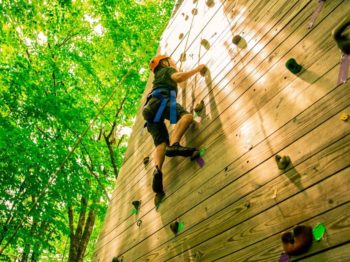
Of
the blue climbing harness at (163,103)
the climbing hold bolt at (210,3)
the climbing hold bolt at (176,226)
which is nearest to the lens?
the climbing hold bolt at (176,226)

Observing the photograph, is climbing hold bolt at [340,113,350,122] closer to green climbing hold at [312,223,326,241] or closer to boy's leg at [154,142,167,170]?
green climbing hold at [312,223,326,241]

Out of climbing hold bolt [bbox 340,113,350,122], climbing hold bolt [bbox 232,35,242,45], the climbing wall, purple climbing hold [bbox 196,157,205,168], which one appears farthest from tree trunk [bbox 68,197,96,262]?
climbing hold bolt [bbox 340,113,350,122]

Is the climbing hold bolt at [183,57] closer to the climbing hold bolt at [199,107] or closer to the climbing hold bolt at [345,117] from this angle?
the climbing hold bolt at [199,107]

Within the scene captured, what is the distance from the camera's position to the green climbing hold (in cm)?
132

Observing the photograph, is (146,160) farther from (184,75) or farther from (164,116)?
(184,75)

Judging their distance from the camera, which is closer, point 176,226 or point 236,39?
point 176,226

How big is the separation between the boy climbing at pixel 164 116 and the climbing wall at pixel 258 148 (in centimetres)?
12

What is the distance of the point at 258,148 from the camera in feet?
6.18

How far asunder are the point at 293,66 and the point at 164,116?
1.44m

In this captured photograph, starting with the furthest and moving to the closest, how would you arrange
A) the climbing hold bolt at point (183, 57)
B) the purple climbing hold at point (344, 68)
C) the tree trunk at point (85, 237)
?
1. the tree trunk at point (85, 237)
2. the climbing hold bolt at point (183, 57)
3. the purple climbing hold at point (344, 68)

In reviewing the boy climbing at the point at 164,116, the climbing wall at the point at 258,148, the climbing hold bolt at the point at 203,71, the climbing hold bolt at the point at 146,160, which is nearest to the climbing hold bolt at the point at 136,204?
the climbing wall at the point at 258,148

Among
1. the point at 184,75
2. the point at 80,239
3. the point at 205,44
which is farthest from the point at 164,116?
the point at 80,239

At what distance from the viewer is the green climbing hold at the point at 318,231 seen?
1.32 meters

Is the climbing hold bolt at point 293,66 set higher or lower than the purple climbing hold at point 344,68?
higher
